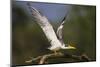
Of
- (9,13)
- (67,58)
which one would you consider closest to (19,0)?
(9,13)

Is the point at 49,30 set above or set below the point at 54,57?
above

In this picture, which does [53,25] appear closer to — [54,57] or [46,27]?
[46,27]

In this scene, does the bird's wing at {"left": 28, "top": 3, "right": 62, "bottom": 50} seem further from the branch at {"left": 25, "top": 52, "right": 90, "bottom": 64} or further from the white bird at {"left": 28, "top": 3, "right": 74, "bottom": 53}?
the branch at {"left": 25, "top": 52, "right": 90, "bottom": 64}

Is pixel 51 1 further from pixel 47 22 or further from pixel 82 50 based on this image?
pixel 82 50

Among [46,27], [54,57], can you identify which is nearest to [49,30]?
[46,27]

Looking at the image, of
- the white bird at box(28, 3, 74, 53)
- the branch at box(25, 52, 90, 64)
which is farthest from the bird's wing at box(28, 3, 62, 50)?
the branch at box(25, 52, 90, 64)

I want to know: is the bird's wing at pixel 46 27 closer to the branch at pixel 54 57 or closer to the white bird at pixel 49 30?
the white bird at pixel 49 30
